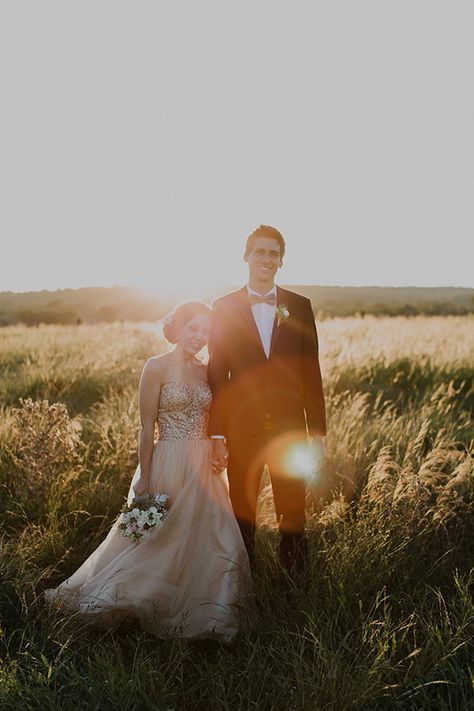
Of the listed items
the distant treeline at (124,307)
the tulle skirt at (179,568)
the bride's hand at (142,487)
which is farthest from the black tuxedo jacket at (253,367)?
the distant treeline at (124,307)

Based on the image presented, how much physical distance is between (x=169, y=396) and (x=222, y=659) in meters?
1.52

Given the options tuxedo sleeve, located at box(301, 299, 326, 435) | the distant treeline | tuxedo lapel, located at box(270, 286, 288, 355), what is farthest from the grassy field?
the distant treeline

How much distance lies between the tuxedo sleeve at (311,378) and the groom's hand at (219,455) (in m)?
0.58

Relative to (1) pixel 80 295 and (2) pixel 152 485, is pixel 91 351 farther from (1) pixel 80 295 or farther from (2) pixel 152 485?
(1) pixel 80 295

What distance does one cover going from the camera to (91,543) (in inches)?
177

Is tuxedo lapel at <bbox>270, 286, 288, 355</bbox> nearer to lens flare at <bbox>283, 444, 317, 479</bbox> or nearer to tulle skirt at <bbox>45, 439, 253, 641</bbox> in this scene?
lens flare at <bbox>283, 444, 317, 479</bbox>

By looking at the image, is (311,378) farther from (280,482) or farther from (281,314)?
(280,482)

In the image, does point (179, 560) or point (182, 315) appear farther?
point (182, 315)

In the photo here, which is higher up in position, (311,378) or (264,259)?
(264,259)

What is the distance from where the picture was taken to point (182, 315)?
153 inches

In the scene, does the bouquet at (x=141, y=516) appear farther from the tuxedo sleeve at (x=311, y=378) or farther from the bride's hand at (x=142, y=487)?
the tuxedo sleeve at (x=311, y=378)

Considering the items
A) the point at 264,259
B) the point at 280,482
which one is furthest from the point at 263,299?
the point at 280,482

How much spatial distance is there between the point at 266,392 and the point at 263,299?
0.59 meters

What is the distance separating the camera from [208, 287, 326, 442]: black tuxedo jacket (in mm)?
3816
